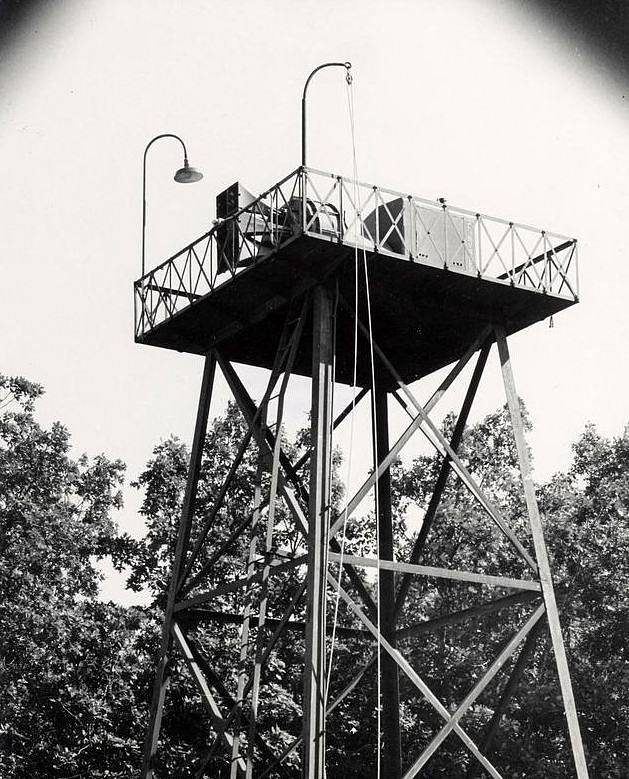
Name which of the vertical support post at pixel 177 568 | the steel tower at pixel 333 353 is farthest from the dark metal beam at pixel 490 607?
the vertical support post at pixel 177 568

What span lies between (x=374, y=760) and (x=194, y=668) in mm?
16206

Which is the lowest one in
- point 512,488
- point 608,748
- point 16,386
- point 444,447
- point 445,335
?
point 608,748

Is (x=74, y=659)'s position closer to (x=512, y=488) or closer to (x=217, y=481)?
(x=217, y=481)

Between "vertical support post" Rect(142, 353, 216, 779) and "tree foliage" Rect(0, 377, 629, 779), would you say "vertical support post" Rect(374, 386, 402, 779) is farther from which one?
"tree foliage" Rect(0, 377, 629, 779)

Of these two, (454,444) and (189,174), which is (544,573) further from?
(189,174)

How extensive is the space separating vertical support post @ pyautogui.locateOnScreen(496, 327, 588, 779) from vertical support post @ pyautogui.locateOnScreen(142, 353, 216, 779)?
4.73 m

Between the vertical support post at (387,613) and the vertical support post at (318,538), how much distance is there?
2.73m

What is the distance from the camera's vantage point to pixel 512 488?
36531 mm

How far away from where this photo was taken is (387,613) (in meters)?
20.0

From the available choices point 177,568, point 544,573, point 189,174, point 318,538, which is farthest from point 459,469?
point 189,174

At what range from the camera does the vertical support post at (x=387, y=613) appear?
1956 cm

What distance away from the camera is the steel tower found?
16.8m

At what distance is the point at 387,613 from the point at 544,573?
121 inches

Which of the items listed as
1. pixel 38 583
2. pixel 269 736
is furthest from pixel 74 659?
pixel 269 736
